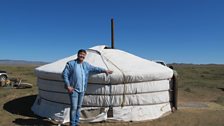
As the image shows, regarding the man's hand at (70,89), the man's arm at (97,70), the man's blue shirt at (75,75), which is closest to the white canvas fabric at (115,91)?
the man's arm at (97,70)

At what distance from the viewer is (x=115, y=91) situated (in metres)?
5.99

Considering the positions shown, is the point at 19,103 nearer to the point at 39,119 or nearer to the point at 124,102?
the point at 39,119

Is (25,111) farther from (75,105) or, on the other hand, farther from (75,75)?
(75,75)

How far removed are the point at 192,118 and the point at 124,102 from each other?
173cm

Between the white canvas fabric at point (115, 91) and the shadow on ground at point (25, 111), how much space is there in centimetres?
24

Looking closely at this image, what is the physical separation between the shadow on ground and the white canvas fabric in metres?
0.24

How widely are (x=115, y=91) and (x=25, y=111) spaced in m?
2.67

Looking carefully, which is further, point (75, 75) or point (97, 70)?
point (97, 70)

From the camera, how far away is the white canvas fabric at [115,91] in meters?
5.95

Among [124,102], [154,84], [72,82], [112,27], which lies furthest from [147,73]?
[112,27]

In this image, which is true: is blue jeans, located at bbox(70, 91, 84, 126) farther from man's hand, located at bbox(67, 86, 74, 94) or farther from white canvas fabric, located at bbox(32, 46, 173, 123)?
white canvas fabric, located at bbox(32, 46, 173, 123)

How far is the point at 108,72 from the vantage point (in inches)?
223

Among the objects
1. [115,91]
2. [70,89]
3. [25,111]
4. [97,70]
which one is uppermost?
[97,70]

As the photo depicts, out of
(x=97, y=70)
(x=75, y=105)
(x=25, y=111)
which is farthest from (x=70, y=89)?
(x=25, y=111)
